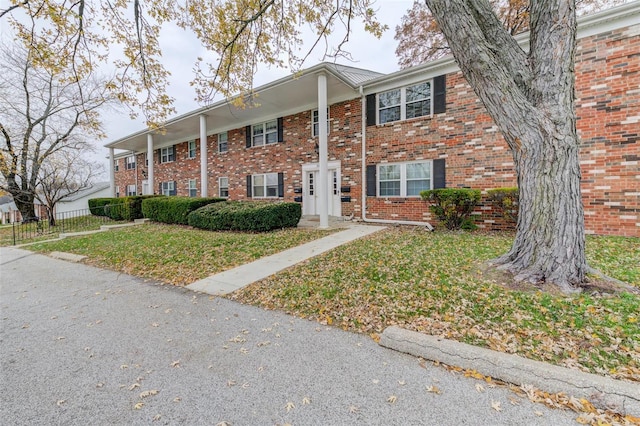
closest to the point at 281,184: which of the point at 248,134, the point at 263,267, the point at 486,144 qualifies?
the point at 248,134

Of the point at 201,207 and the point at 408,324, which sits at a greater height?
the point at 201,207

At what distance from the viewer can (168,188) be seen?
1944 cm

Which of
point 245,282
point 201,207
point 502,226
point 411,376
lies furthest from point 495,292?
point 201,207

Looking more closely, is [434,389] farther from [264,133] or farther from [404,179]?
[264,133]

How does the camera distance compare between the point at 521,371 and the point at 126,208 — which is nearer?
the point at 521,371

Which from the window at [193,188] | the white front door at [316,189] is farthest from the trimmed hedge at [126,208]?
the white front door at [316,189]

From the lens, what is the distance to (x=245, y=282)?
497 cm

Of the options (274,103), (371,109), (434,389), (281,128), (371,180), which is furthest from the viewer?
(281,128)

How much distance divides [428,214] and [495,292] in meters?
5.99

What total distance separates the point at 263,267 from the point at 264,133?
9.94m

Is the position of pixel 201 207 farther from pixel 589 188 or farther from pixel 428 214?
pixel 589 188

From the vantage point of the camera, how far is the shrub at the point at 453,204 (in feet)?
26.5

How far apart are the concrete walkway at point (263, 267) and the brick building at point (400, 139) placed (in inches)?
85.3

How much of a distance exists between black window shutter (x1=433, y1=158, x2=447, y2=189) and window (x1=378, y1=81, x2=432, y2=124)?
1.73 metres
